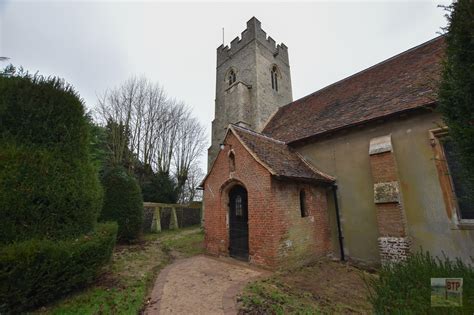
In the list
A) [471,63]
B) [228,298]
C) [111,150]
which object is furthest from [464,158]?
[111,150]

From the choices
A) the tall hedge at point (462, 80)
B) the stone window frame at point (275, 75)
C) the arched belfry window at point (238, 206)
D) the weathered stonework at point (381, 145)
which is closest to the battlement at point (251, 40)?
the stone window frame at point (275, 75)

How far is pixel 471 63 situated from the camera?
10.7 ft

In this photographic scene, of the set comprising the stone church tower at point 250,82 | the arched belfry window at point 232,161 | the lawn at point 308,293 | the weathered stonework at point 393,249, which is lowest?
the lawn at point 308,293

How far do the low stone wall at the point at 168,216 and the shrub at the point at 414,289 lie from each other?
649 inches

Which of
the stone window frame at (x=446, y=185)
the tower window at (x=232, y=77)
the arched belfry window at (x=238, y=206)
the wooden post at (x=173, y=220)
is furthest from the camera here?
the tower window at (x=232, y=77)

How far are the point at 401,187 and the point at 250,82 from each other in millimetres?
13274

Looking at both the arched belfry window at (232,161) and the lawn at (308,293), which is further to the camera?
the arched belfry window at (232,161)

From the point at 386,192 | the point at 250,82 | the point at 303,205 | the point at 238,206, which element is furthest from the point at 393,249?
the point at 250,82

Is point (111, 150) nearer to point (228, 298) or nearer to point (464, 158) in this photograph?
point (228, 298)

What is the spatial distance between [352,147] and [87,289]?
990cm

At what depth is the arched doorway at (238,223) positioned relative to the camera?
8.82 m

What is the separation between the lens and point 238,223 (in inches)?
362

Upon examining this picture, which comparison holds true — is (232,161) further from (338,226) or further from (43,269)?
(43,269)

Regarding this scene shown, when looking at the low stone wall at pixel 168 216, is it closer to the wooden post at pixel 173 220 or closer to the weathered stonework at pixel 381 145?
the wooden post at pixel 173 220
